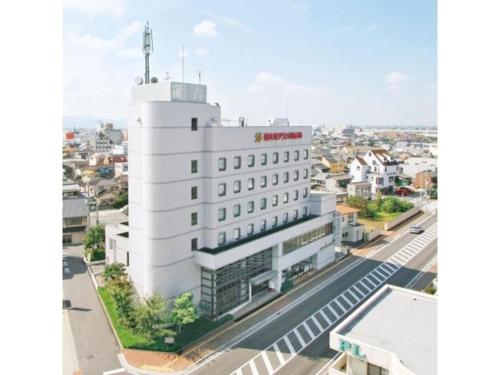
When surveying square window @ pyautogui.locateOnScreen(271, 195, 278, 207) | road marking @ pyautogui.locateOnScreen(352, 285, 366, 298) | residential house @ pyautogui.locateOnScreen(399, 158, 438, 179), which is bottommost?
road marking @ pyautogui.locateOnScreen(352, 285, 366, 298)

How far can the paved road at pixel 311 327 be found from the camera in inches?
349

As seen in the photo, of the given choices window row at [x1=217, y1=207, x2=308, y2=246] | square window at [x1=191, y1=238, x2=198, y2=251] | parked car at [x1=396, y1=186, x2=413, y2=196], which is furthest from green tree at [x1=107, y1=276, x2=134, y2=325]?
parked car at [x1=396, y1=186, x2=413, y2=196]

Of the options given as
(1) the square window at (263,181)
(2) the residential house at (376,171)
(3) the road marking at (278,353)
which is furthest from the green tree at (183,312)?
(2) the residential house at (376,171)

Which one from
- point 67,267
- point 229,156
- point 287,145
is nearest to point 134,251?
point 229,156

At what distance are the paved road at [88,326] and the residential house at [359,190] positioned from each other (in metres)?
17.1

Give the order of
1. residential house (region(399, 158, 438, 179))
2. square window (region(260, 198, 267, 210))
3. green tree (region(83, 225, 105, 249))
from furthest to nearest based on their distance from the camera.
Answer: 1. residential house (region(399, 158, 438, 179))
2. green tree (region(83, 225, 105, 249))
3. square window (region(260, 198, 267, 210))

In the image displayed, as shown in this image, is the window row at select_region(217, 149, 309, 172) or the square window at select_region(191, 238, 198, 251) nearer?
the square window at select_region(191, 238, 198, 251)

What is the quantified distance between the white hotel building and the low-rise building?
168 inches

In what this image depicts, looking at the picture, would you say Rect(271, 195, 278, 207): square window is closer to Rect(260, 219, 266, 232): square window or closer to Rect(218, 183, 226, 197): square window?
Rect(260, 219, 266, 232): square window

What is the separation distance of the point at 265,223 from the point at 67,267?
280 inches

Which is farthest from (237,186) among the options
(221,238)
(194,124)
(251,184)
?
(194,124)

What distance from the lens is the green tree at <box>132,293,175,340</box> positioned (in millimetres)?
9461

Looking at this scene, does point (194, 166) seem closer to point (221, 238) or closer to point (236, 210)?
point (236, 210)
